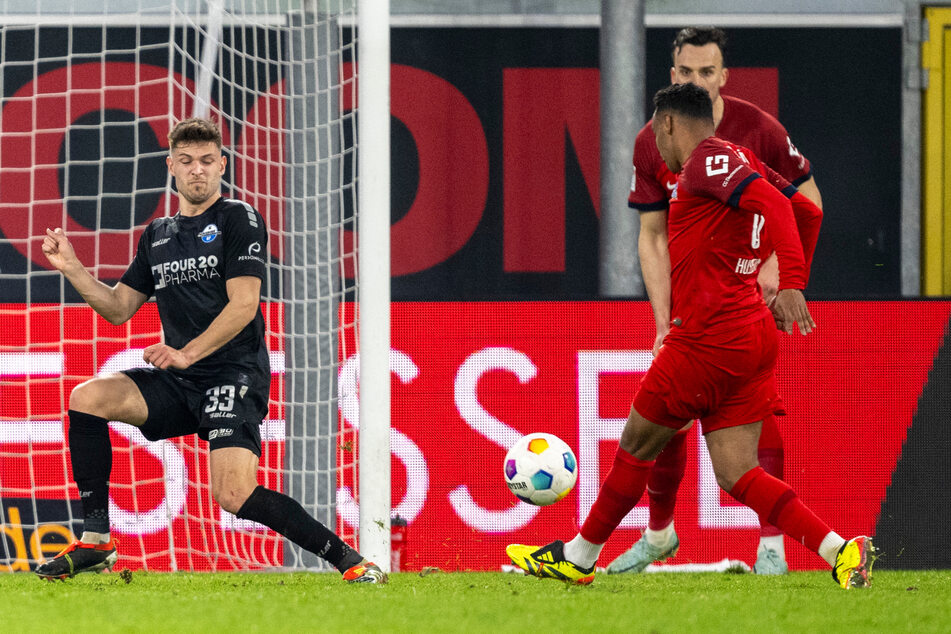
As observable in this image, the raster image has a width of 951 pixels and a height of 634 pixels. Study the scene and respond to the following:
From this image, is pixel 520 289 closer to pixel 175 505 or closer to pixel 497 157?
pixel 497 157

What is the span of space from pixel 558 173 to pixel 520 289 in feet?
2.51

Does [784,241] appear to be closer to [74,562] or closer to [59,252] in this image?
[59,252]

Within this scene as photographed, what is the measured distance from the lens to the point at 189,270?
14.5 feet

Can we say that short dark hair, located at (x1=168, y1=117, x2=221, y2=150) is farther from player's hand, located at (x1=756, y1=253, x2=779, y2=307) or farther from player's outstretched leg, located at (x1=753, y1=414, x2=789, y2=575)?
player's outstretched leg, located at (x1=753, y1=414, x2=789, y2=575)

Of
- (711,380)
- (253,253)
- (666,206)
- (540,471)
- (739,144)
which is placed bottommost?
(540,471)

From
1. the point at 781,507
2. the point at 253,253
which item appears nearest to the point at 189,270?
the point at 253,253

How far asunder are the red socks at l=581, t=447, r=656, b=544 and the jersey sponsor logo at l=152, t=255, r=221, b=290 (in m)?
1.47

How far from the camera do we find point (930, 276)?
8.40 metres

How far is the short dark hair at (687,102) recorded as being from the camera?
406 centimetres

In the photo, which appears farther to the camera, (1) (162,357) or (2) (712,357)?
(1) (162,357)

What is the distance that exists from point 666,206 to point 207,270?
1.63 meters

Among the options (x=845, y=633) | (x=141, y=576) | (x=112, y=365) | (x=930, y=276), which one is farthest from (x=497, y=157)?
(x=845, y=633)

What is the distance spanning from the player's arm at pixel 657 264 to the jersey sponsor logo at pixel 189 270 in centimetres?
148

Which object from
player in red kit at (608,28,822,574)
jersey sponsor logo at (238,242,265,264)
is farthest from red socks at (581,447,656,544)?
jersey sponsor logo at (238,242,265,264)
